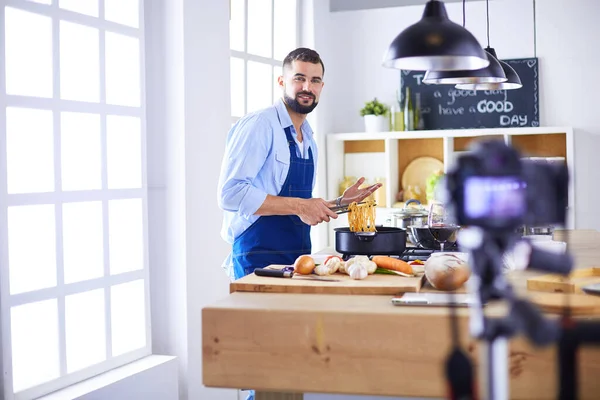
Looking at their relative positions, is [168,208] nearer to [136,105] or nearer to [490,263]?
[136,105]

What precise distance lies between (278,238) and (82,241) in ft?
2.74

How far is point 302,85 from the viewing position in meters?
3.29

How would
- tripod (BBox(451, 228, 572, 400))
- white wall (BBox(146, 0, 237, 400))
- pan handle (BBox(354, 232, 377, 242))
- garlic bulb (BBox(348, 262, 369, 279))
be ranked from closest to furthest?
tripod (BBox(451, 228, 572, 400)) → garlic bulb (BBox(348, 262, 369, 279)) → pan handle (BBox(354, 232, 377, 242)) → white wall (BBox(146, 0, 237, 400))

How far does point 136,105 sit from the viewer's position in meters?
3.46

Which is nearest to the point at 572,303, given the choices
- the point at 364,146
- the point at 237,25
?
the point at 237,25

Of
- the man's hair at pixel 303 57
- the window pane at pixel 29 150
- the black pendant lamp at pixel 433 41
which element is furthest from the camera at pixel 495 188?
the man's hair at pixel 303 57

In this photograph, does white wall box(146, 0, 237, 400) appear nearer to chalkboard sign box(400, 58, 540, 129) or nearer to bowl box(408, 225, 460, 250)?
bowl box(408, 225, 460, 250)

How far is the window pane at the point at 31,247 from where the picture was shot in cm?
274

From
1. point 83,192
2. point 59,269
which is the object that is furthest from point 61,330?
point 83,192

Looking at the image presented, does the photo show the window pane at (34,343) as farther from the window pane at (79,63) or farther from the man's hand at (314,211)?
the man's hand at (314,211)

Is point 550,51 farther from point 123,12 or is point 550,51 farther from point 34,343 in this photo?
point 34,343

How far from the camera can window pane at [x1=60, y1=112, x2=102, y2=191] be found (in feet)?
9.86

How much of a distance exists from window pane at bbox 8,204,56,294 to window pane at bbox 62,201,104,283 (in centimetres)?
9

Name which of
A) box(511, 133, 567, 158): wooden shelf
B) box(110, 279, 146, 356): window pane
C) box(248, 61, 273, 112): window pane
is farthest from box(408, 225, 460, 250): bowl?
box(511, 133, 567, 158): wooden shelf
